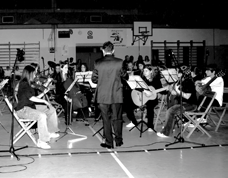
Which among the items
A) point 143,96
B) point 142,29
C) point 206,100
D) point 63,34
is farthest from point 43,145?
point 142,29

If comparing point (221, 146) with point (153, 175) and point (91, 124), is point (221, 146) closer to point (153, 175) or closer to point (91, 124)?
point (153, 175)

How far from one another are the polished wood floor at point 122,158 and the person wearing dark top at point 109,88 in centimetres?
34

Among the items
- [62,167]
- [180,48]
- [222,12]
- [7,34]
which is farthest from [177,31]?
[62,167]

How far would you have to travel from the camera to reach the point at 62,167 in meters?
5.14

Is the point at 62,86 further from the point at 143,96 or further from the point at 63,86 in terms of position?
the point at 143,96

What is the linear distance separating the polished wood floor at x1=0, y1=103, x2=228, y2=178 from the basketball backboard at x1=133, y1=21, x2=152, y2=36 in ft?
39.9

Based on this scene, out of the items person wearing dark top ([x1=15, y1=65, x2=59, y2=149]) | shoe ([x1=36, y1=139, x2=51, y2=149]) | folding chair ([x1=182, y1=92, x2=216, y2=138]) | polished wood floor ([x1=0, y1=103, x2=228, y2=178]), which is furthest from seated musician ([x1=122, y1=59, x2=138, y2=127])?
shoe ([x1=36, y1=139, x2=51, y2=149])

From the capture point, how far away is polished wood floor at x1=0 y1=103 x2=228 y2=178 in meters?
4.84

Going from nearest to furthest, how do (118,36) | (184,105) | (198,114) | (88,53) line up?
(198,114) < (184,105) < (118,36) < (88,53)

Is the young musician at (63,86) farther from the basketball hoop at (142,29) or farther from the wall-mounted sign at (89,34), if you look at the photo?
the wall-mounted sign at (89,34)

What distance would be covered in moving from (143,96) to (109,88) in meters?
1.90

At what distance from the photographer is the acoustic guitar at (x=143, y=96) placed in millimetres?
7832

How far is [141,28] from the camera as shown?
19.4 m

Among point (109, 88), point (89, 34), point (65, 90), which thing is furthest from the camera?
point (89, 34)
